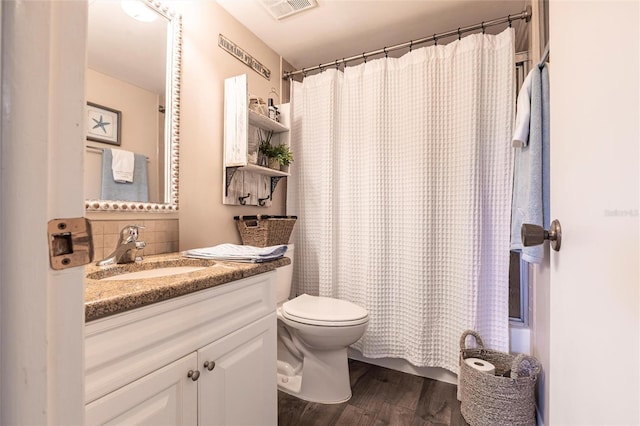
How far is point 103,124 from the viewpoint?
3.95 ft

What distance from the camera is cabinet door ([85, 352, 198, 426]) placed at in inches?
25.9

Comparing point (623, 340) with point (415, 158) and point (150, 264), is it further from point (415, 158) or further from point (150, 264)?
point (415, 158)

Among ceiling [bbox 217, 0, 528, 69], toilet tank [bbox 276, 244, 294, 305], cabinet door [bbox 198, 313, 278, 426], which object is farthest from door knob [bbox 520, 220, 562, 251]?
ceiling [bbox 217, 0, 528, 69]

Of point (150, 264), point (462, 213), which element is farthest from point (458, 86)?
point (150, 264)

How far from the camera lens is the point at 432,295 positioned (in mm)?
1768

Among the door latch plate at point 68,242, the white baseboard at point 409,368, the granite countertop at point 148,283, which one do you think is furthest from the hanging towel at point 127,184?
the white baseboard at point 409,368

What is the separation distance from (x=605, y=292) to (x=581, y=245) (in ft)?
0.36

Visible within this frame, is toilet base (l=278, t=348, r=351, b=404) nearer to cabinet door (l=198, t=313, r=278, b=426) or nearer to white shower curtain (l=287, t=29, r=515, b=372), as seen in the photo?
white shower curtain (l=287, t=29, r=515, b=372)

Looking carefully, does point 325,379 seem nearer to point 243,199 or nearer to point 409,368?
point 409,368

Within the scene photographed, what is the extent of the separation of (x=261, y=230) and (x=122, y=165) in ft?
2.48

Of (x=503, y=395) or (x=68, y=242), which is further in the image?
(x=503, y=395)

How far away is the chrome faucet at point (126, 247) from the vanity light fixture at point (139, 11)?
965 millimetres

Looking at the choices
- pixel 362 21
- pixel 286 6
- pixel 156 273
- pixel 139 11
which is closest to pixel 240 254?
pixel 156 273

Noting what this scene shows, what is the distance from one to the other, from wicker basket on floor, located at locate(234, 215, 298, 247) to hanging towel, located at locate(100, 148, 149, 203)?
57 centimetres
